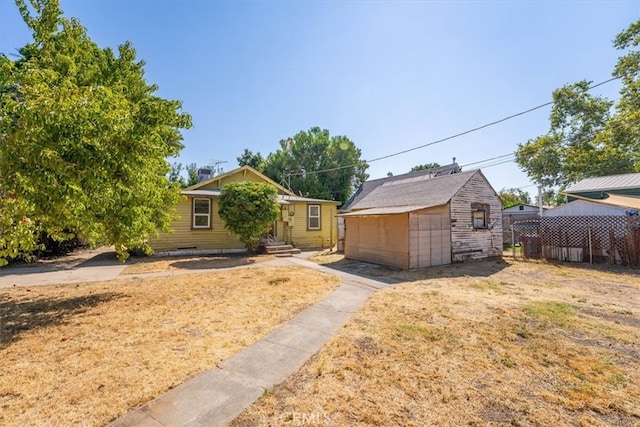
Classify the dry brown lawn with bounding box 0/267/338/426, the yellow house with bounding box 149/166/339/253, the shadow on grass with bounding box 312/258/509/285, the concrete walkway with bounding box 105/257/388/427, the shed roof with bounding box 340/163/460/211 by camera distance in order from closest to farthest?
the concrete walkway with bounding box 105/257/388/427 → the dry brown lawn with bounding box 0/267/338/426 → the shadow on grass with bounding box 312/258/509/285 → the yellow house with bounding box 149/166/339/253 → the shed roof with bounding box 340/163/460/211

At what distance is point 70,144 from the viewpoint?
3588 millimetres

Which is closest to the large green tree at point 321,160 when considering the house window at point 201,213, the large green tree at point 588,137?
the large green tree at point 588,137

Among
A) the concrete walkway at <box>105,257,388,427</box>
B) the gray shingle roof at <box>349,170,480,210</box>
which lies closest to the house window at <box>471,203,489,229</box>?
the gray shingle roof at <box>349,170,480,210</box>

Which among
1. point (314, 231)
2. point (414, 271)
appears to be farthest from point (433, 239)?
point (314, 231)

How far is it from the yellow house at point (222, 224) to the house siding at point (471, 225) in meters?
7.60

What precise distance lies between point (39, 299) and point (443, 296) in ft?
30.5

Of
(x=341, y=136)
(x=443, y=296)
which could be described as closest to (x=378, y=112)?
(x=443, y=296)

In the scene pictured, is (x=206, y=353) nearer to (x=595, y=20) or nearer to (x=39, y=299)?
(x=39, y=299)

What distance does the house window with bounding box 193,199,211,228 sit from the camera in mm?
14461

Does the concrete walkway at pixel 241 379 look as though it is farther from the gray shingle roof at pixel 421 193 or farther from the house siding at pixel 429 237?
the gray shingle roof at pixel 421 193

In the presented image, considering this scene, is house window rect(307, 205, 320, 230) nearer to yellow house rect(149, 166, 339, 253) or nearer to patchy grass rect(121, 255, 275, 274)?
yellow house rect(149, 166, 339, 253)

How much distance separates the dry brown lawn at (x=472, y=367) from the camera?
2.58m

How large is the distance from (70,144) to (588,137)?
39.3 meters

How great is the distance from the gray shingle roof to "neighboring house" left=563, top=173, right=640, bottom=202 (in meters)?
9.66
